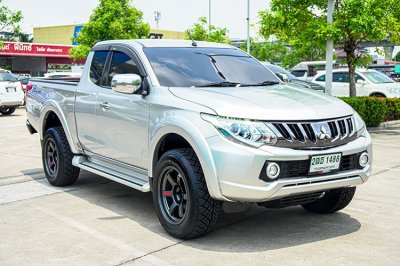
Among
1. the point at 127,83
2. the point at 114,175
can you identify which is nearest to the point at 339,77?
the point at 114,175

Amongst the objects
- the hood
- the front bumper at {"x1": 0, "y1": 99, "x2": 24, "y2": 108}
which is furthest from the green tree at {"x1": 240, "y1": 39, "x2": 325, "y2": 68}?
the hood

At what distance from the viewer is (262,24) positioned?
1602 centimetres

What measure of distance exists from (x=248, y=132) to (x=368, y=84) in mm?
17457

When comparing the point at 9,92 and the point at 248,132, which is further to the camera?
the point at 9,92

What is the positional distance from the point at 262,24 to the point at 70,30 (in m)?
64.5

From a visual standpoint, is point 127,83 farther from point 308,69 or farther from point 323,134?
point 308,69

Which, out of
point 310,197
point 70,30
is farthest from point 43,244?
point 70,30

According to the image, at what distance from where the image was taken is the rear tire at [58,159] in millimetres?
7031

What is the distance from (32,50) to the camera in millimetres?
51438

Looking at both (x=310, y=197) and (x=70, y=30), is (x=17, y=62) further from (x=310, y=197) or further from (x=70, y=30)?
(x=310, y=197)

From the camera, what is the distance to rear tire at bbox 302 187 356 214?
219 inches

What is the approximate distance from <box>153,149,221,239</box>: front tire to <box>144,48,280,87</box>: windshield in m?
0.91

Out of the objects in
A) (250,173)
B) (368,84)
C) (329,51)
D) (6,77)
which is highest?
(329,51)

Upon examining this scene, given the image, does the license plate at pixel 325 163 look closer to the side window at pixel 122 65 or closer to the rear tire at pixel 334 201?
the rear tire at pixel 334 201
